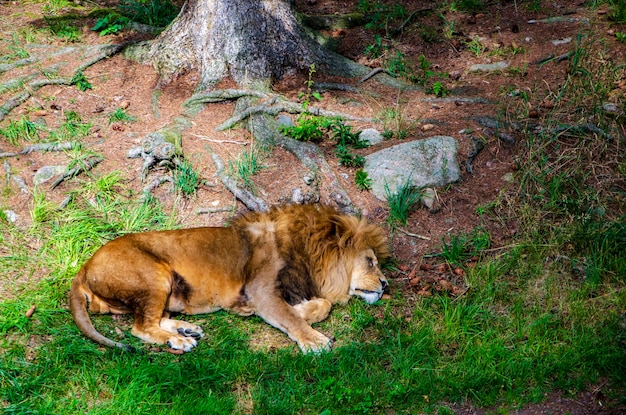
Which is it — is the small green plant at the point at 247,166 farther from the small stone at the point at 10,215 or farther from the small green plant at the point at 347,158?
the small stone at the point at 10,215

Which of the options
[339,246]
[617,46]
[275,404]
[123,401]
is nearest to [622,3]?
[617,46]

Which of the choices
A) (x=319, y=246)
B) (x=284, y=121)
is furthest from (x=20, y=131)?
(x=319, y=246)

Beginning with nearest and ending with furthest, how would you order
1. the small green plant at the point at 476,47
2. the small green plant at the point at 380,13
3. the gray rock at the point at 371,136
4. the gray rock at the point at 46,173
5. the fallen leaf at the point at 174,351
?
1. the fallen leaf at the point at 174,351
2. the gray rock at the point at 46,173
3. the gray rock at the point at 371,136
4. the small green plant at the point at 476,47
5. the small green plant at the point at 380,13

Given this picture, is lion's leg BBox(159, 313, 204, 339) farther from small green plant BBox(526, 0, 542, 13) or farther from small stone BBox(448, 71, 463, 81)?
small green plant BBox(526, 0, 542, 13)

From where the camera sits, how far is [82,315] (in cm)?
422

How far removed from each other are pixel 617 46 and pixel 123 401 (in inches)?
225

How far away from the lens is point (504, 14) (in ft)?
25.4

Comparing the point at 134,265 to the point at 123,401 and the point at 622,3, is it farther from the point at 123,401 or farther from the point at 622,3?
the point at 622,3

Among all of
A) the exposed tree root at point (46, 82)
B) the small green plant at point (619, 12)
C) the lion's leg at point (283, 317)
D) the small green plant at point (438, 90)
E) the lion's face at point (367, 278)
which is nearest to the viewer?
the lion's leg at point (283, 317)

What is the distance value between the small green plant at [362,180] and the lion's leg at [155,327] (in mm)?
1990

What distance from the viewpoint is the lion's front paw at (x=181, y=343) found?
429 cm

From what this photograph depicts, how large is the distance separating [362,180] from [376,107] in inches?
45.1

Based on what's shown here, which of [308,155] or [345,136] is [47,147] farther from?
[345,136]

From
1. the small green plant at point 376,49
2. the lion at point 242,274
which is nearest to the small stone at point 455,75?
the small green plant at point 376,49
